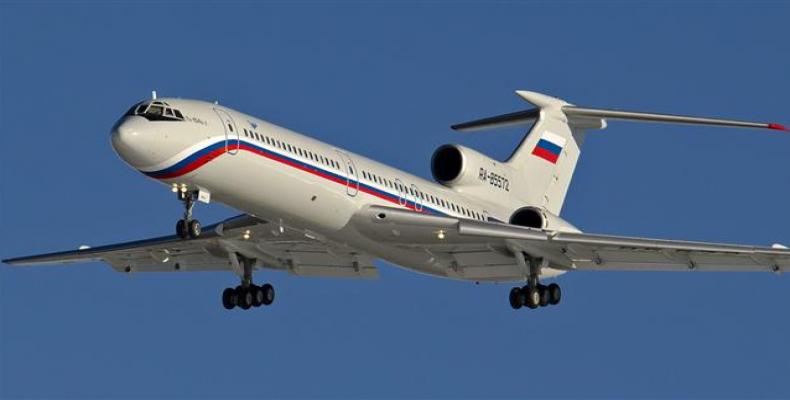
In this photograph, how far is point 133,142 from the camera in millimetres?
23203

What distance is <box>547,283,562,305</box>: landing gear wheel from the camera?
27.9 meters

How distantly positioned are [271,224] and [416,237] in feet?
8.19

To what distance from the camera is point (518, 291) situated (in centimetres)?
2806

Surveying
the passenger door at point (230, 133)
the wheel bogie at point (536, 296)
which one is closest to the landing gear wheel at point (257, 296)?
the wheel bogie at point (536, 296)

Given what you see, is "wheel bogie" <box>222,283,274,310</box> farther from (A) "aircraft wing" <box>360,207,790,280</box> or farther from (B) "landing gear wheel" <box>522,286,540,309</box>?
(B) "landing gear wheel" <box>522,286,540,309</box>

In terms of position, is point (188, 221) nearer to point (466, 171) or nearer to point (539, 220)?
point (466, 171)

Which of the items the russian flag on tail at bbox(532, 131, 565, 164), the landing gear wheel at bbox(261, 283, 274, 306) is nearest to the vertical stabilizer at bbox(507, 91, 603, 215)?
the russian flag on tail at bbox(532, 131, 565, 164)

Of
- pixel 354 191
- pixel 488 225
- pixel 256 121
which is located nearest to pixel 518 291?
pixel 488 225

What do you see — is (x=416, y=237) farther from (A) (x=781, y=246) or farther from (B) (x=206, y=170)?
(A) (x=781, y=246)

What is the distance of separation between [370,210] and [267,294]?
14.1 ft

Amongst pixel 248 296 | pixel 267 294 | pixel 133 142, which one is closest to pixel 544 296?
pixel 267 294

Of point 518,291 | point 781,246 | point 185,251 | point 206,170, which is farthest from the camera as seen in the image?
point 185,251

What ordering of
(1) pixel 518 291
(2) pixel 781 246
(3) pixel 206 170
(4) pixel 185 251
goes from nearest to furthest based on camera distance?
(3) pixel 206 170, (2) pixel 781 246, (1) pixel 518 291, (4) pixel 185 251

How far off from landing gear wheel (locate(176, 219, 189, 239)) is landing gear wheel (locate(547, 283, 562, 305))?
707 centimetres
